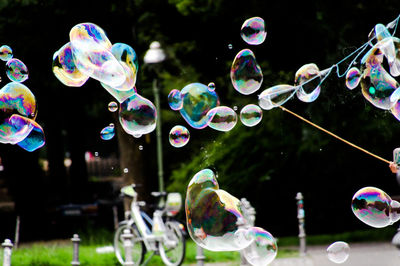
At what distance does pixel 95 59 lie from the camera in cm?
552

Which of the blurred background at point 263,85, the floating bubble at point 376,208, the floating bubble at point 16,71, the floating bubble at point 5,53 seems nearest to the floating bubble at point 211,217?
the floating bubble at point 376,208

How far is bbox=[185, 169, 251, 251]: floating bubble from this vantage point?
5223 millimetres

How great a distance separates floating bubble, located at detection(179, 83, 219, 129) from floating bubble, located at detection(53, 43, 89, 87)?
809mm

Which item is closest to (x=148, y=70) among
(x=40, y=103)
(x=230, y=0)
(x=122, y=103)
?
(x=230, y=0)

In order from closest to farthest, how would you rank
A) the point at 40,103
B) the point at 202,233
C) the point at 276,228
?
the point at 202,233
the point at 276,228
the point at 40,103

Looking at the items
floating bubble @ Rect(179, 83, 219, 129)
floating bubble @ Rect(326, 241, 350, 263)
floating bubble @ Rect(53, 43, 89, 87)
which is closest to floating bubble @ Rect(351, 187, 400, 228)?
floating bubble @ Rect(326, 241, 350, 263)

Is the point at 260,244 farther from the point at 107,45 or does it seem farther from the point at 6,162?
the point at 6,162

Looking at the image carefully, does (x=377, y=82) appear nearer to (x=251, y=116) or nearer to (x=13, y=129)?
(x=251, y=116)

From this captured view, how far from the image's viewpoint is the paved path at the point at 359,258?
847 cm

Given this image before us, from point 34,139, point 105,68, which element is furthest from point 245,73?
point 34,139

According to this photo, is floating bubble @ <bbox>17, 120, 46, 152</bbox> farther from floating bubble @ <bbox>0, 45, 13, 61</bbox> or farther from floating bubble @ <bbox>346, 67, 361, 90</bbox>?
floating bubble @ <bbox>346, 67, 361, 90</bbox>

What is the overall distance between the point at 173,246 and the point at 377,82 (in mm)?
3618

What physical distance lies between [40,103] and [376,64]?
30.2 ft

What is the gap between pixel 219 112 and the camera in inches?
236
